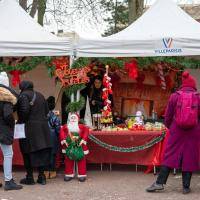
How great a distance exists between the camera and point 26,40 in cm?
816

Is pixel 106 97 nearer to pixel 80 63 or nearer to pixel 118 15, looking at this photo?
pixel 80 63

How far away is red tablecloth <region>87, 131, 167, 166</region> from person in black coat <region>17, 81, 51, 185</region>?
3.87 feet

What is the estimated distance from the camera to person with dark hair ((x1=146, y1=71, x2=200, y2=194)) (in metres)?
6.45

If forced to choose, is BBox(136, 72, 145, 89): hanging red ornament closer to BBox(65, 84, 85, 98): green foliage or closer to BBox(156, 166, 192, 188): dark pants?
BBox(65, 84, 85, 98): green foliage

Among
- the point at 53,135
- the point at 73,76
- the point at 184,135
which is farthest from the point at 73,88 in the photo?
the point at 184,135

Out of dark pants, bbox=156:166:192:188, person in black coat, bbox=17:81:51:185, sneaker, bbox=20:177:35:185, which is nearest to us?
dark pants, bbox=156:166:192:188

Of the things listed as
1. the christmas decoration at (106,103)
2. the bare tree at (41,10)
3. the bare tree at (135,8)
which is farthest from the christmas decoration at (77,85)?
the bare tree at (135,8)

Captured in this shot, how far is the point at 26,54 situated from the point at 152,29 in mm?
2362

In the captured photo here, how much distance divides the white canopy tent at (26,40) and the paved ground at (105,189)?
2.11 m

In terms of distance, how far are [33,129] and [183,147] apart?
224 centimetres

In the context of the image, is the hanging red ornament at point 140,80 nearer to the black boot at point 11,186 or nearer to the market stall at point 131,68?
the market stall at point 131,68

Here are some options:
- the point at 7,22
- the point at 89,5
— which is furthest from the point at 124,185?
the point at 89,5

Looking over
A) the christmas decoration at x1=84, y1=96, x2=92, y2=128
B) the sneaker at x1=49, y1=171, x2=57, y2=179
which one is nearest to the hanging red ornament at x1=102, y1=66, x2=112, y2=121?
the christmas decoration at x1=84, y1=96, x2=92, y2=128

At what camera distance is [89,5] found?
17.6 meters
